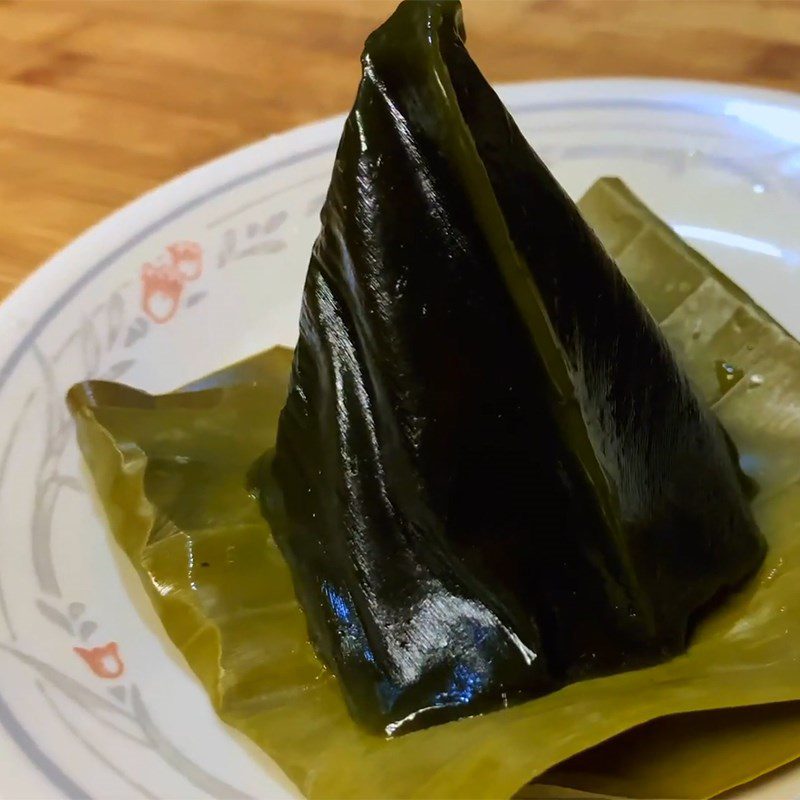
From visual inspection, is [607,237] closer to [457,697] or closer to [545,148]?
[545,148]

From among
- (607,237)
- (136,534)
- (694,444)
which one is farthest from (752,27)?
(136,534)

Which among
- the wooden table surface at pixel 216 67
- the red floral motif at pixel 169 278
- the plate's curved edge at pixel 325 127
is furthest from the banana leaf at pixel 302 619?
the wooden table surface at pixel 216 67

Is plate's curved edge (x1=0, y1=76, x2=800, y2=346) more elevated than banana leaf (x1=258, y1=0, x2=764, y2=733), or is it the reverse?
plate's curved edge (x1=0, y1=76, x2=800, y2=346)

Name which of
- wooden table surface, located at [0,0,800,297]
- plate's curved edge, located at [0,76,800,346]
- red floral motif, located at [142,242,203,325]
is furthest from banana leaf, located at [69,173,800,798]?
wooden table surface, located at [0,0,800,297]

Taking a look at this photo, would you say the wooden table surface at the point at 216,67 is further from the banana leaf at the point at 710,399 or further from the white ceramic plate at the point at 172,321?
the banana leaf at the point at 710,399

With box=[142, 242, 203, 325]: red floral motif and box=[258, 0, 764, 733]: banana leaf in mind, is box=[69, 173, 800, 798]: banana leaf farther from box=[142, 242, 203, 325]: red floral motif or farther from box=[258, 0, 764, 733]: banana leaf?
box=[142, 242, 203, 325]: red floral motif

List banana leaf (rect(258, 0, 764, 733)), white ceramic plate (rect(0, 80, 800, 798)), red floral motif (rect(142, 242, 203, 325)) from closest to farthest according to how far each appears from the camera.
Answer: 1. banana leaf (rect(258, 0, 764, 733))
2. white ceramic plate (rect(0, 80, 800, 798))
3. red floral motif (rect(142, 242, 203, 325))

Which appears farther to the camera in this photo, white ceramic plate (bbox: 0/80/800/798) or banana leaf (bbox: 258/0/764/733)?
white ceramic plate (bbox: 0/80/800/798)
